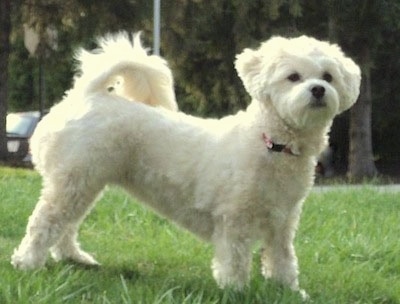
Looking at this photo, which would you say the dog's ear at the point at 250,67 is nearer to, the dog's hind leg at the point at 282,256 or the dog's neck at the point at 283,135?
the dog's neck at the point at 283,135

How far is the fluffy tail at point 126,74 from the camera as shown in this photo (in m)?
6.19

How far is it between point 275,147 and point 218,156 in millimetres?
356

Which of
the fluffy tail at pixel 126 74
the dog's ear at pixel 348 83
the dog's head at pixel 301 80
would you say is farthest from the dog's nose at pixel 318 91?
the fluffy tail at pixel 126 74

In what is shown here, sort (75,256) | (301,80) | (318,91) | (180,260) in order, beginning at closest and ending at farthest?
(318,91)
(301,80)
(75,256)
(180,260)

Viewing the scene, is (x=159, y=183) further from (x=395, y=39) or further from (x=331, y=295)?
(x=395, y=39)

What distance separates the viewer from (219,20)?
75.1 feet

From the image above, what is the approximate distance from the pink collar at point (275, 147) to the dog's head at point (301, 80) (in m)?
0.15

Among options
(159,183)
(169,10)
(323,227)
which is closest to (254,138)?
(159,183)

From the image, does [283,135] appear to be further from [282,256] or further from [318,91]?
[282,256]

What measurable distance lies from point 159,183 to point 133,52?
3.28 feet

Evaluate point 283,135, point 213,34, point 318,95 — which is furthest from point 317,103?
point 213,34

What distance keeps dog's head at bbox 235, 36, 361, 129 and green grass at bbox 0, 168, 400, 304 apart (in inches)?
40.4

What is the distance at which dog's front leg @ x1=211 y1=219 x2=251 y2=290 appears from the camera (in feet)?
17.8

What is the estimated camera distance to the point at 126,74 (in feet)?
20.6
